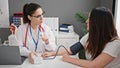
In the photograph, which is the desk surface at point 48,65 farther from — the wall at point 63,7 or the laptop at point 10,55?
the wall at point 63,7

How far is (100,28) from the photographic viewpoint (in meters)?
1.67

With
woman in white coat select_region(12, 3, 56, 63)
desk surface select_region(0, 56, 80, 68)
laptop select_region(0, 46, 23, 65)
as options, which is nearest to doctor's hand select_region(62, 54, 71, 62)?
desk surface select_region(0, 56, 80, 68)

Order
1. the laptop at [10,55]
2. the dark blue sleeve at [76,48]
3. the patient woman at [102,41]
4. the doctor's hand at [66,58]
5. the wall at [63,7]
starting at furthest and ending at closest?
the wall at [63,7], the dark blue sleeve at [76,48], the doctor's hand at [66,58], the laptop at [10,55], the patient woman at [102,41]

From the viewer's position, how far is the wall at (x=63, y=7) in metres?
4.05

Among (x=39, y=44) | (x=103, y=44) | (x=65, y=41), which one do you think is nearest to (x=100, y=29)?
(x=103, y=44)

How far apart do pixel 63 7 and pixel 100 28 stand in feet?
8.17

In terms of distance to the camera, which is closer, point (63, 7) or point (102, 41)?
point (102, 41)

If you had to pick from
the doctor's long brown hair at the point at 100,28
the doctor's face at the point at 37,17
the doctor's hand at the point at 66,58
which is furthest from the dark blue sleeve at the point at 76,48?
the doctor's face at the point at 37,17

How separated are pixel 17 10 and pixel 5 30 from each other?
0.48 meters

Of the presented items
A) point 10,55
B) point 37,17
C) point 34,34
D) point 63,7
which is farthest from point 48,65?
point 63,7

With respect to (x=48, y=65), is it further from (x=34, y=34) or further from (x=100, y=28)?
(x=34, y=34)

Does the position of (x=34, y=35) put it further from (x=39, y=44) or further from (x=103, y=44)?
(x=103, y=44)

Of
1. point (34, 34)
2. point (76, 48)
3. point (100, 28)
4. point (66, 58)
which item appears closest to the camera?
point (100, 28)

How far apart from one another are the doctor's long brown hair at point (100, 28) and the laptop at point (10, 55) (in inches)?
26.4
